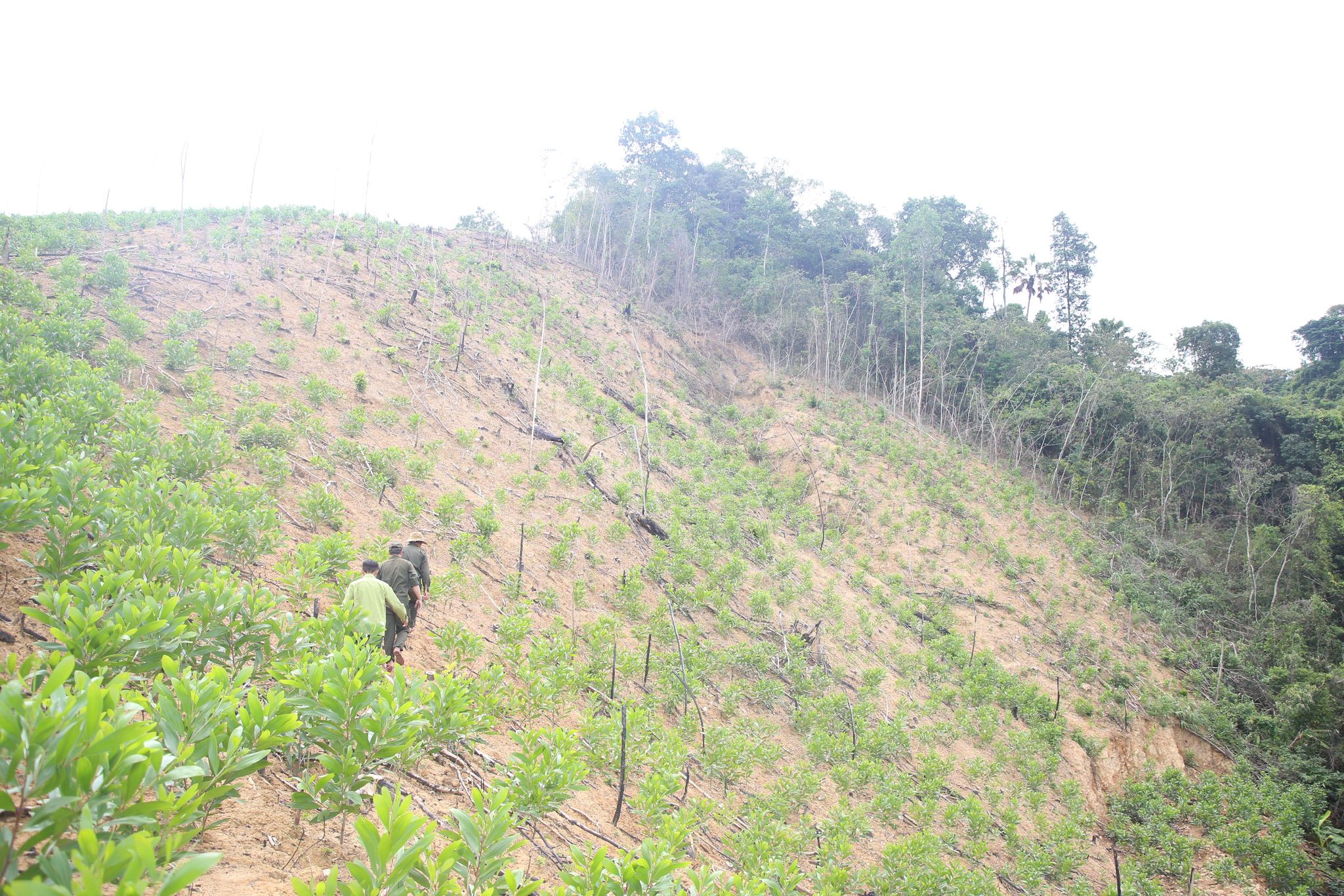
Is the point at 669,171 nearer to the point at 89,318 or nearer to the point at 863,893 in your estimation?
the point at 89,318

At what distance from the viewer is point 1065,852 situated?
331 inches

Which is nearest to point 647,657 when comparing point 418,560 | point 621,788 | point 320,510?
point 621,788

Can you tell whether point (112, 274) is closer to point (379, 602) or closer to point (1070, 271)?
point (379, 602)

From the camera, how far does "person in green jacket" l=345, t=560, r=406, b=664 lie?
179 inches

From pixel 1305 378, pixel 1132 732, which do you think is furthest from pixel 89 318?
pixel 1305 378

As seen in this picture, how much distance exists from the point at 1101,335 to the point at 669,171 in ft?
69.2

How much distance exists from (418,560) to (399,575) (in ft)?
1.61

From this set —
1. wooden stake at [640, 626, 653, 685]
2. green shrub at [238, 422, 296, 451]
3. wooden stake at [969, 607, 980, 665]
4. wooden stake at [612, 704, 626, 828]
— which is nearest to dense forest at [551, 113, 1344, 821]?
wooden stake at [969, 607, 980, 665]

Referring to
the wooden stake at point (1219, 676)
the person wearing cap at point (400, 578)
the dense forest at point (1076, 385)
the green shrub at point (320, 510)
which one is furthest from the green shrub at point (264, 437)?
the wooden stake at point (1219, 676)

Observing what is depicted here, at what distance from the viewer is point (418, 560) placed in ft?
18.9

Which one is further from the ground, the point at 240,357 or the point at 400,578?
the point at 240,357

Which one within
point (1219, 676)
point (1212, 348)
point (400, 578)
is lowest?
point (1219, 676)

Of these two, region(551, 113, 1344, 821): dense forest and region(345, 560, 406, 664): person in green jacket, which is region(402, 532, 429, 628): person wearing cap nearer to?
region(345, 560, 406, 664): person in green jacket

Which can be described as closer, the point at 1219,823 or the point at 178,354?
the point at 178,354
